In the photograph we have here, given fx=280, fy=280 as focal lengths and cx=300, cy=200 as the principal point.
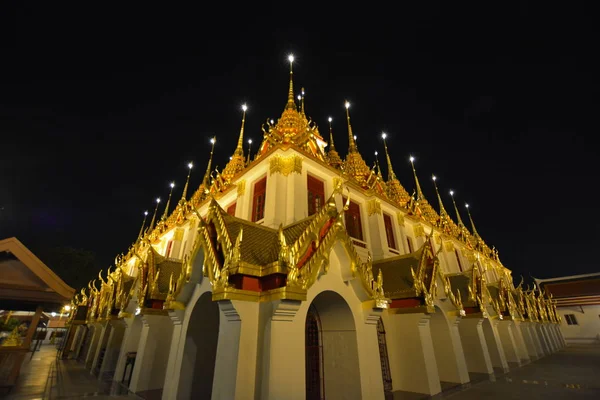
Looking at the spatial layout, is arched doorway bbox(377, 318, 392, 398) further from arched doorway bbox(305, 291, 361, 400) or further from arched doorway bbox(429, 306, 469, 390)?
arched doorway bbox(305, 291, 361, 400)

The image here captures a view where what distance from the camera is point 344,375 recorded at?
6.28 metres

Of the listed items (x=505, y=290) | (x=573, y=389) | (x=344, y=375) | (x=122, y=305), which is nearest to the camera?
(x=344, y=375)

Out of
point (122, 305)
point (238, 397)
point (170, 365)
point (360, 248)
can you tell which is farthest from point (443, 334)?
point (122, 305)

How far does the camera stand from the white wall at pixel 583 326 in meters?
34.0

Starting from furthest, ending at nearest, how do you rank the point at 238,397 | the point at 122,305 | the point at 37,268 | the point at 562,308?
the point at 562,308
the point at 122,305
the point at 37,268
the point at 238,397

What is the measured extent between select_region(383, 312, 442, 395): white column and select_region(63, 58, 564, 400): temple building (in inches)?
1.4

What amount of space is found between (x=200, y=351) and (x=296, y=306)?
3.55 metres

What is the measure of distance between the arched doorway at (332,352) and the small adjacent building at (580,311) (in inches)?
1787

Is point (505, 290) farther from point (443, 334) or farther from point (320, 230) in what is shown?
point (320, 230)

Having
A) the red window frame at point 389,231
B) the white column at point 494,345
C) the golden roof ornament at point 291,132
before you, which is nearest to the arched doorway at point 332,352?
the golden roof ornament at point 291,132

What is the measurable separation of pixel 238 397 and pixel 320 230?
3448mm

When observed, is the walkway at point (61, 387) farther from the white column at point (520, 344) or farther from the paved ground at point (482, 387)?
the white column at point (520, 344)

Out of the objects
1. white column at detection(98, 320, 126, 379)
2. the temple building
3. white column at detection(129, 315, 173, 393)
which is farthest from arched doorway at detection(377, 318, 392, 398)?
white column at detection(98, 320, 126, 379)

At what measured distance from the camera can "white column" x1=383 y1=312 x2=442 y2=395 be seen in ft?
27.2
